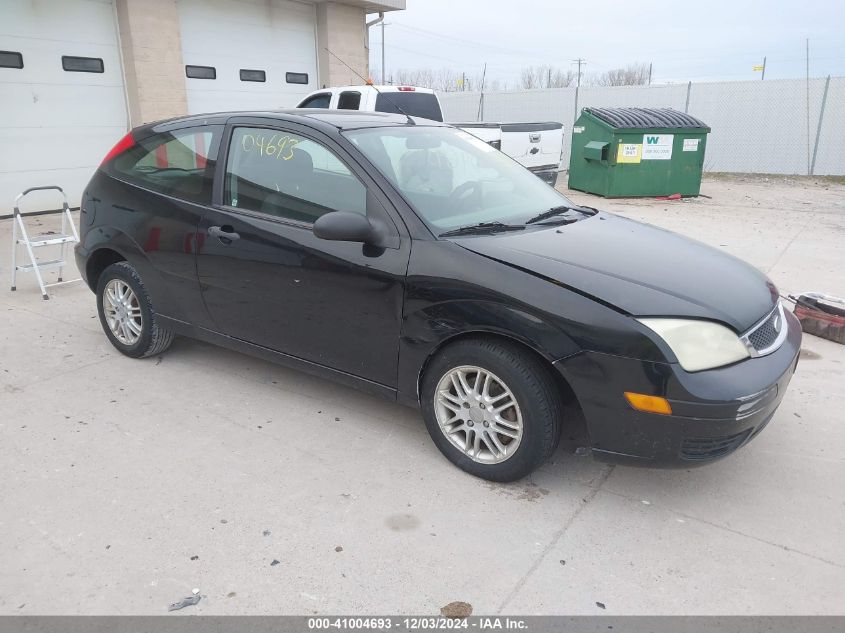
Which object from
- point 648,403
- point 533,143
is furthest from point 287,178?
point 533,143

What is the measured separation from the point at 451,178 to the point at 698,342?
5.30ft

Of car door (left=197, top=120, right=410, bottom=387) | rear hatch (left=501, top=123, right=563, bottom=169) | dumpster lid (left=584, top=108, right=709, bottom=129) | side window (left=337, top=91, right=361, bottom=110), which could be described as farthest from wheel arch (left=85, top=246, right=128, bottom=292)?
dumpster lid (left=584, top=108, right=709, bottom=129)

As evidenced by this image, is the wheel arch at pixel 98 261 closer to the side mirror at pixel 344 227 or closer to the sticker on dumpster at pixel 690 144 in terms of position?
the side mirror at pixel 344 227

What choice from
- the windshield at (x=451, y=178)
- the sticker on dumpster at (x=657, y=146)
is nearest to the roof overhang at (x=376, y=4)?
the sticker on dumpster at (x=657, y=146)

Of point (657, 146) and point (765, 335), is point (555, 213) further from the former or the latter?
point (657, 146)

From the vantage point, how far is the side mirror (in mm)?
3041

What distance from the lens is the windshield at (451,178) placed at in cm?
329

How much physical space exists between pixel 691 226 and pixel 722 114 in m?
10.2

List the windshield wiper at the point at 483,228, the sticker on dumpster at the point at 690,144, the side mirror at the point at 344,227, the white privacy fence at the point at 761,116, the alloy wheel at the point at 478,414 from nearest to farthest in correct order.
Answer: the alloy wheel at the point at 478,414
the side mirror at the point at 344,227
the windshield wiper at the point at 483,228
the sticker on dumpster at the point at 690,144
the white privacy fence at the point at 761,116

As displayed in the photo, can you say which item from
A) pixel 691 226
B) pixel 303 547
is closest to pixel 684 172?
pixel 691 226

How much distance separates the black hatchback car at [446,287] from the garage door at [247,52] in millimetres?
8397

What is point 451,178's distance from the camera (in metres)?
3.60

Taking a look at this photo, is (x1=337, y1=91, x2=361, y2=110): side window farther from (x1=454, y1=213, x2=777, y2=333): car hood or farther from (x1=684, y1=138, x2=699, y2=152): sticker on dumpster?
(x1=454, y1=213, x2=777, y2=333): car hood

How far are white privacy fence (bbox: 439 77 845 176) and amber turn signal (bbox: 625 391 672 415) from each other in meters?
17.7
